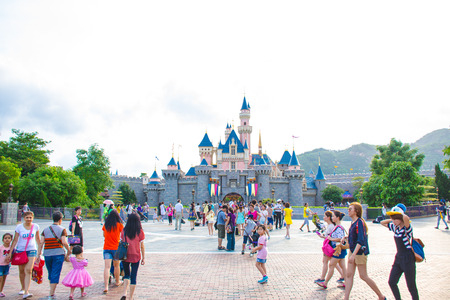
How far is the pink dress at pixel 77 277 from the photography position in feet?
19.8

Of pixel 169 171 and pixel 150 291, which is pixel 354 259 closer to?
pixel 150 291

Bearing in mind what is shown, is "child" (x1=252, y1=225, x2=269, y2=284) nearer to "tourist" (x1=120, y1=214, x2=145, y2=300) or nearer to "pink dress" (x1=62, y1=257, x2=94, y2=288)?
"tourist" (x1=120, y1=214, x2=145, y2=300)

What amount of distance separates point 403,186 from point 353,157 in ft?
517

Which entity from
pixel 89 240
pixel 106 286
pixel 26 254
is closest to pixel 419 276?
pixel 106 286

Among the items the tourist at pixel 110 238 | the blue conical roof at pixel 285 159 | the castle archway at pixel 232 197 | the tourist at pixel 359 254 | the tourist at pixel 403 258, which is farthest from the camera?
the blue conical roof at pixel 285 159

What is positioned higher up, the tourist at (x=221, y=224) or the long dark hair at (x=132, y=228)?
the long dark hair at (x=132, y=228)

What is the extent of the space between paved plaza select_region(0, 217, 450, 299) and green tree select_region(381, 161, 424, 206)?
2106 cm

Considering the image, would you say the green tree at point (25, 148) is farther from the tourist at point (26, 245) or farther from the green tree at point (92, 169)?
the tourist at point (26, 245)

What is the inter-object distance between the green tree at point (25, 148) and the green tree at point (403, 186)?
39.3m

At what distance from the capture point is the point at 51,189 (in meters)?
32.1

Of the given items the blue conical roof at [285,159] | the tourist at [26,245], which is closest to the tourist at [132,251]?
the tourist at [26,245]

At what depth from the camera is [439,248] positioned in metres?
12.1

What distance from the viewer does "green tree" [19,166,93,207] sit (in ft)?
103

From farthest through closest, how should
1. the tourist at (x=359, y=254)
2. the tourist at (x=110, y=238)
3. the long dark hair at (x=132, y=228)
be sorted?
the tourist at (x=110, y=238)
the long dark hair at (x=132, y=228)
the tourist at (x=359, y=254)
